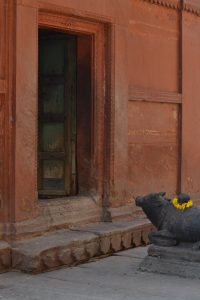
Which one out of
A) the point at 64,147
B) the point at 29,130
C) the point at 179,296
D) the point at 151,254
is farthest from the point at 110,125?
the point at 179,296

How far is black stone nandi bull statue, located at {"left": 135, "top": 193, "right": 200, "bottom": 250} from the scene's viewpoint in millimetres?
7441

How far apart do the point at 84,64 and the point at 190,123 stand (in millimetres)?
2512

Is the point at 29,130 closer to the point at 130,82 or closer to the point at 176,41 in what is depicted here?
the point at 130,82

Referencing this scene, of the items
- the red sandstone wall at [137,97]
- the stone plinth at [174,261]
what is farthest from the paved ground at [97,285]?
the red sandstone wall at [137,97]

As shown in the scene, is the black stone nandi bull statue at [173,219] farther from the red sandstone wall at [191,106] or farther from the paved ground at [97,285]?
the red sandstone wall at [191,106]

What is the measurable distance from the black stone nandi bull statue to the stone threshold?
0.84m

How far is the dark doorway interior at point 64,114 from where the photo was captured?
9266 millimetres

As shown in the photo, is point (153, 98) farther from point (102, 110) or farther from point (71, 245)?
point (71, 245)

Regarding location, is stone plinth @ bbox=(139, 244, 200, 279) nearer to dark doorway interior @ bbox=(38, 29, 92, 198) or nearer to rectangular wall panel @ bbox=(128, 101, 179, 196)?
dark doorway interior @ bbox=(38, 29, 92, 198)

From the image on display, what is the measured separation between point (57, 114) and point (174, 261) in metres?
3.25

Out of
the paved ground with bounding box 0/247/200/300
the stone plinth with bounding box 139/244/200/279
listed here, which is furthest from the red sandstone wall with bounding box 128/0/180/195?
the paved ground with bounding box 0/247/200/300

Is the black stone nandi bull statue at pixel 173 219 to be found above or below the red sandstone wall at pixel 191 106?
below

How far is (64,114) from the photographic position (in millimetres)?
9617

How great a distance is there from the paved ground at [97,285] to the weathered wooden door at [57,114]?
209 cm
